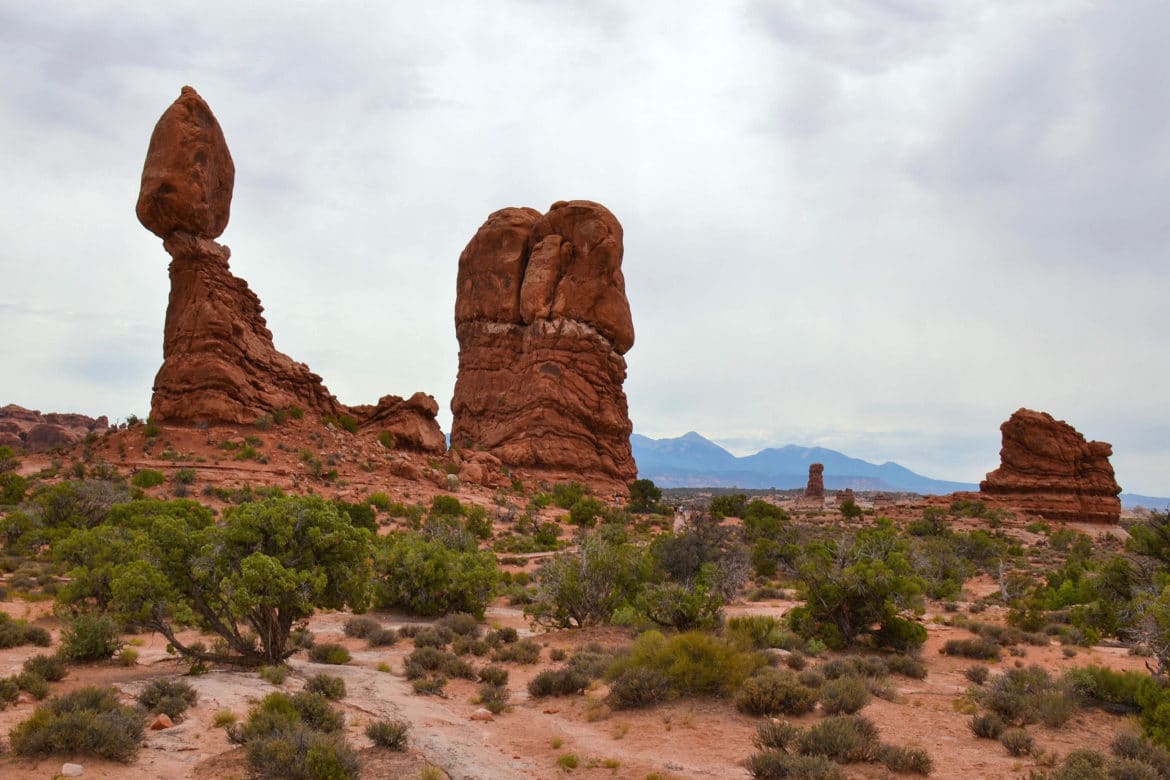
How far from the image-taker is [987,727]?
9.07 meters

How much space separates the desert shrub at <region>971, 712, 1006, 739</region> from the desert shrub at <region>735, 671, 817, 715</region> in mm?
2042

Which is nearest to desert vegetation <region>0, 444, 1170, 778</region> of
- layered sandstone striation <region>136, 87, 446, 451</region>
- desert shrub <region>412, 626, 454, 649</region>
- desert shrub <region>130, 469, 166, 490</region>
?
desert shrub <region>412, 626, 454, 649</region>

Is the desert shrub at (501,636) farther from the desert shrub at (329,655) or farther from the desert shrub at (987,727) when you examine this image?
the desert shrub at (987,727)

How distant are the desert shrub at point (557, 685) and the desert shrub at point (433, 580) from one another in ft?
20.5

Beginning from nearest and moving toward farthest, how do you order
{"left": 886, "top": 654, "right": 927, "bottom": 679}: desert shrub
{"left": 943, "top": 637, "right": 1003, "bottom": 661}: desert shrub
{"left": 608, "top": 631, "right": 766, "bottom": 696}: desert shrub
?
{"left": 608, "top": 631, "right": 766, "bottom": 696}: desert shrub, {"left": 886, "top": 654, "right": 927, "bottom": 679}: desert shrub, {"left": 943, "top": 637, "right": 1003, "bottom": 661}: desert shrub

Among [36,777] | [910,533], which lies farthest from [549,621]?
[910,533]

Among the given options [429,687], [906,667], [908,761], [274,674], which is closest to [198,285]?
[274,674]

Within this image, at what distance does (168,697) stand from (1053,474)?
65857 millimetres

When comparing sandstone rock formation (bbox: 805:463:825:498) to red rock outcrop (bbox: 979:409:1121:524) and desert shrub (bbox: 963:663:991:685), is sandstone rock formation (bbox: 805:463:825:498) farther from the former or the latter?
desert shrub (bbox: 963:663:991:685)

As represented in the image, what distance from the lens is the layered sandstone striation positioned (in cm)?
3378

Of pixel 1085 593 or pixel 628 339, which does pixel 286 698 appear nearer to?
pixel 1085 593

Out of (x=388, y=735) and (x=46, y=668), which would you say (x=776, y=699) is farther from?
(x=46, y=668)

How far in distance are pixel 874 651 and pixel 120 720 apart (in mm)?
13086

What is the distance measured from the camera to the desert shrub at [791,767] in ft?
23.5
